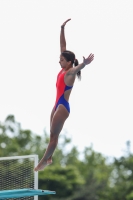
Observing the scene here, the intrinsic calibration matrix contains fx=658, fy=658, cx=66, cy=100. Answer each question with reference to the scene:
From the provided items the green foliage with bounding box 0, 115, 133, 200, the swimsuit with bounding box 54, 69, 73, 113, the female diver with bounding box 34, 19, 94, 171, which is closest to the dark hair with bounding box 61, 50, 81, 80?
the female diver with bounding box 34, 19, 94, 171

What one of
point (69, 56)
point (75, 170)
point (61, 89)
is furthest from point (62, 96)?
point (75, 170)

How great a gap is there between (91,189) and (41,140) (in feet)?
20.6

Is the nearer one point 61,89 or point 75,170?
point 61,89

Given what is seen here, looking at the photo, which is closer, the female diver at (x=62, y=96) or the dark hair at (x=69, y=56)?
the female diver at (x=62, y=96)

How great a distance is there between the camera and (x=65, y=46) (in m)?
9.66

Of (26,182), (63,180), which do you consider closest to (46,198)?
(63,180)

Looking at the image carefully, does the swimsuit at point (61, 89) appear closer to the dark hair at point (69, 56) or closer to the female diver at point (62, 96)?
the female diver at point (62, 96)

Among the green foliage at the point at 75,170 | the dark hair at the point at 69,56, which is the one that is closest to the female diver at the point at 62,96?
the dark hair at the point at 69,56

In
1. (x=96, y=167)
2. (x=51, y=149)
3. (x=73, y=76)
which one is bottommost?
(x=51, y=149)

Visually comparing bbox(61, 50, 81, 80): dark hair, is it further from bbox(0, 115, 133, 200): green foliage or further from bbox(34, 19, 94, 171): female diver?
bbox(0, 115, 133, 200): green foliage

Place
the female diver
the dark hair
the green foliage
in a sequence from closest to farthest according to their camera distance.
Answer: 1. the female diver
2. the dark hair
3. the green foliage

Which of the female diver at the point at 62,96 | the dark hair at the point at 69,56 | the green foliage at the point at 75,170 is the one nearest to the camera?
the female diver at the point at 62,96

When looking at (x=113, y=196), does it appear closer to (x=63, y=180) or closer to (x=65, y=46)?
(x=63, y=180)

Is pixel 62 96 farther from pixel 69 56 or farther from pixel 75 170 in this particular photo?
pixel 75 170
